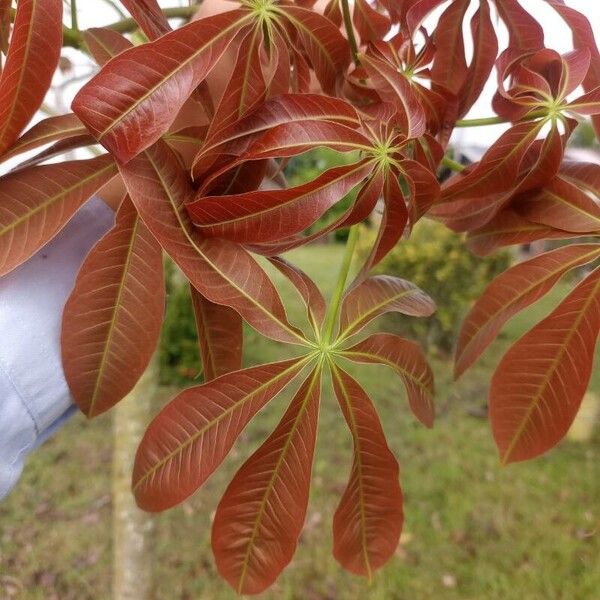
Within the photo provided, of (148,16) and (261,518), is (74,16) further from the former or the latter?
(261,518)

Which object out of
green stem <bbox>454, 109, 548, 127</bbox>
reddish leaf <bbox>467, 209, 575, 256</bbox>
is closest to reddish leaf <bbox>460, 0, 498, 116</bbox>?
green stem <bbox>454, 109, 548, 127</bbox>

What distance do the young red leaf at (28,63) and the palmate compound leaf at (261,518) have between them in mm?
326

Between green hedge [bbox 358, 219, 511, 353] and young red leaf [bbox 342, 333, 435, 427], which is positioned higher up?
young red leaf [bbox 342, 333, 435, 427]

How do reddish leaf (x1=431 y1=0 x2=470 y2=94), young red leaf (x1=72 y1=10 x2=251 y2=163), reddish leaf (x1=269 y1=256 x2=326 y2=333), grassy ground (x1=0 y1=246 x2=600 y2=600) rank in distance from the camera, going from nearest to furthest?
young red leaf (x1=72 y1=10 x2=251 y2=163), reddish leaf (x1=269 y1=256 x2=326 y2=333), reddish leaf (x1=431 y1=0 x2=470 y2=94), grassy ground (x1=0 y1=246 x2=600 y2=600)

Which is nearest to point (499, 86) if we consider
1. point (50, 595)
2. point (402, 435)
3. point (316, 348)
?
point (316, 348)

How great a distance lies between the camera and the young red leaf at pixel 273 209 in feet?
1.39

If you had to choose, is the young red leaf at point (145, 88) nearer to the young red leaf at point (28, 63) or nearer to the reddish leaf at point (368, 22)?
the young red leaf at point (28, 63)

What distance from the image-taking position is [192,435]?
0.50m

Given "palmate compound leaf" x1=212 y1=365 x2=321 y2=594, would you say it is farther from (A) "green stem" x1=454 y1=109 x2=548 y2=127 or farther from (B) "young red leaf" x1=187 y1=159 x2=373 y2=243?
(A) "green stem" x1=454 y1=109 x2=548 y2=127

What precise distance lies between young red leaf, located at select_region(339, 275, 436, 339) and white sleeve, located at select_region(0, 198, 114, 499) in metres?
0.25

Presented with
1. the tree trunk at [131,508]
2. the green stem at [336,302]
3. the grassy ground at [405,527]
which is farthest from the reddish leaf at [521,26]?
the grassy ground at [405,527]

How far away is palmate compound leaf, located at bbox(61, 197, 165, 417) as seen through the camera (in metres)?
0.49

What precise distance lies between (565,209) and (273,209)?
27 cm

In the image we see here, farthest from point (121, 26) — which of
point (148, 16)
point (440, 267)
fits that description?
point (440, 267)
